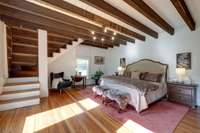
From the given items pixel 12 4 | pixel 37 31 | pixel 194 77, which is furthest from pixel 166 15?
pixel 37 31

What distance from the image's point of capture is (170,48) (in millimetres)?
4754

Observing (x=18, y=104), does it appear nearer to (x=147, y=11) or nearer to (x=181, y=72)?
(x=147, y=11)

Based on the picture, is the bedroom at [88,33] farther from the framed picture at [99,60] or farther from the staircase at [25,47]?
the framed picture at [99,60]

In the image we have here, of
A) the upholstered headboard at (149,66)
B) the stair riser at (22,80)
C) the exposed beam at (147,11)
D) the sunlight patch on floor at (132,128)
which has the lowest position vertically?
the sunlight patch on floor at (132,128)

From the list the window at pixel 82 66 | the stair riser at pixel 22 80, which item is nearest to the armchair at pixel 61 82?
the stair riser at pixel 22 80

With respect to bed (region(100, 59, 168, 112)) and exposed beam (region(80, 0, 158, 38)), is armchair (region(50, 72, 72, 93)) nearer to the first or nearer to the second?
bed (region(100, 59, 168, 112))

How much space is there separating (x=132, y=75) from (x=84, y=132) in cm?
367

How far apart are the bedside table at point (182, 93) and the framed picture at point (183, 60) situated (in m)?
0.76

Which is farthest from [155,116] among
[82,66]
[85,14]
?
[82,66]

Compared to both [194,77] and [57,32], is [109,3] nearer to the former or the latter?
[57,32]

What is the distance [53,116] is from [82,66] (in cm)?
461

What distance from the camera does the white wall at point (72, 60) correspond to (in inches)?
256

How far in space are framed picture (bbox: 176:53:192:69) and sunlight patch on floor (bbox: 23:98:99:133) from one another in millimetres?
3392

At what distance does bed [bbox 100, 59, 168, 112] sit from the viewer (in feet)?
11.1
